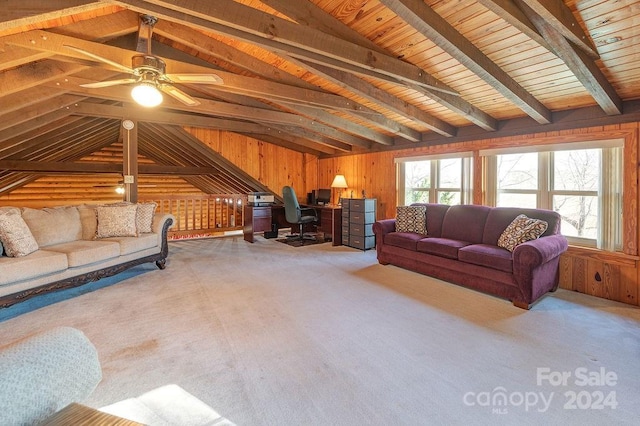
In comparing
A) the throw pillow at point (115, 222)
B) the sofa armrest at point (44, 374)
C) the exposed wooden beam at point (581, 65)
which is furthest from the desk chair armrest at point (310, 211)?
the sofa armrest at point (44, 374)

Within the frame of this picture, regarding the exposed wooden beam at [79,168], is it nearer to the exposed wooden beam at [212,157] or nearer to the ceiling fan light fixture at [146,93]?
the exposed wooden beam at [212,157]

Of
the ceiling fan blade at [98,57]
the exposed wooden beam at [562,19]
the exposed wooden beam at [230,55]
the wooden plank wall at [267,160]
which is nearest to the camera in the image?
the exposed wooden beam at [562,19]

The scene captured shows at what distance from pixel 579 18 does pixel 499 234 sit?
2209 millimetres

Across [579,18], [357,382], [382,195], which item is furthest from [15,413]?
[382,195]

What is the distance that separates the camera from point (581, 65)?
241 centimetres

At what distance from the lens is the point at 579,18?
2.15 metres

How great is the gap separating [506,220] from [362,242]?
2323 mm

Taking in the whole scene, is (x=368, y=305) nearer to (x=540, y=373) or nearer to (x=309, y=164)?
(x=540, y=373)

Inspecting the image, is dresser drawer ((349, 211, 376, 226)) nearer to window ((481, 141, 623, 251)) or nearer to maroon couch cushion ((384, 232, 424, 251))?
maroon couch cushion ((384, 232, 424, 251))

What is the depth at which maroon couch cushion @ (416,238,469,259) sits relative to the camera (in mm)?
3562

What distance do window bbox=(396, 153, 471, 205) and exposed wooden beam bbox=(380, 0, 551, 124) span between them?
1.34 metres

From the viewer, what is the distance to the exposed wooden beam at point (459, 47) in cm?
207

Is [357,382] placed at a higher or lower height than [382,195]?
lower

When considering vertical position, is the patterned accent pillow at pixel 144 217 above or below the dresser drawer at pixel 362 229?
above
